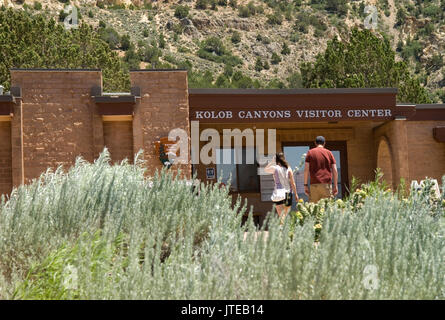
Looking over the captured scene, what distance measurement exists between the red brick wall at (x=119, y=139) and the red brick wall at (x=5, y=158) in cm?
207

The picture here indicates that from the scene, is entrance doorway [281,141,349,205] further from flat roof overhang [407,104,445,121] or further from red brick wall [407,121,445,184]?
flat roof overhang [407,104,445,121]

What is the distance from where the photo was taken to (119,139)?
47.5 feet

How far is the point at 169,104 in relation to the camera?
14695 mm

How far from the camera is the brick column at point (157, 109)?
14.4 metres

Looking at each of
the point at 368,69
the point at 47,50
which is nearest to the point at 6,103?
the point at 47,50

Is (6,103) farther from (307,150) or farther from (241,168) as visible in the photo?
(307,150)

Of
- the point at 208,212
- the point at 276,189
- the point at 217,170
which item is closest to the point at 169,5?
the point at 217,170

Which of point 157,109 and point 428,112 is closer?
point 157,109

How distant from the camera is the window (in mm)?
17969

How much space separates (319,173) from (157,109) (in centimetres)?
522
